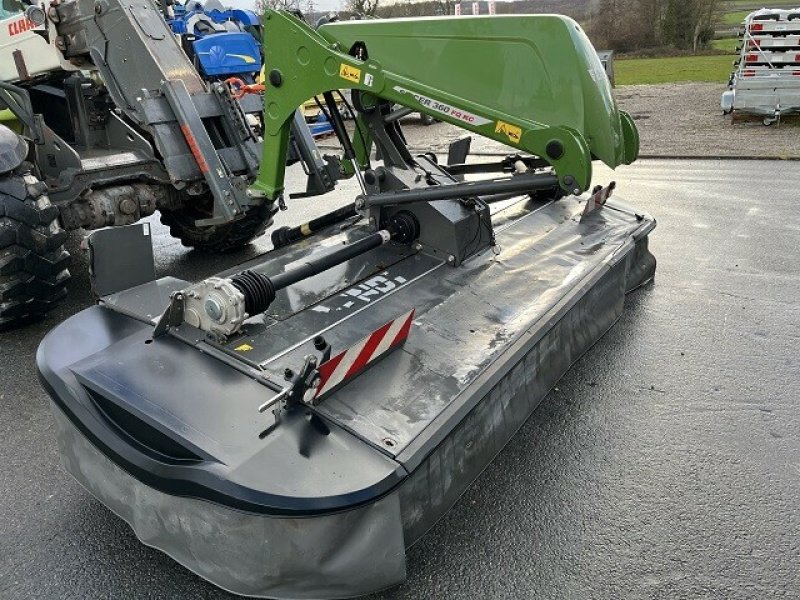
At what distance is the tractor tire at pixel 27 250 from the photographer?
401 cm

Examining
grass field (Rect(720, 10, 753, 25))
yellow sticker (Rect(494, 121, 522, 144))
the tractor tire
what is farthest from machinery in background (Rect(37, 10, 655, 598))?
grass field (Rect(720, 10, 753, 25))

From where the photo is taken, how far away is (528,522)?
8.57 feet

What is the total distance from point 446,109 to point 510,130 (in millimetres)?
316

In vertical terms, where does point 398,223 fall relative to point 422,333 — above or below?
above

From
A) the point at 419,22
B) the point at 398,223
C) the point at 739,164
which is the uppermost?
the point at 419,22

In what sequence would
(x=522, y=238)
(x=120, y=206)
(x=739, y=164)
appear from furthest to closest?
(x=739, y=164), (x=120, y=206), (x=522, y=238)

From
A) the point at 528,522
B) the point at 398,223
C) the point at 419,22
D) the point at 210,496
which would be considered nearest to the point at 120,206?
the point at 398,223

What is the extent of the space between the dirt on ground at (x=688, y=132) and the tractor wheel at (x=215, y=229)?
161 inches

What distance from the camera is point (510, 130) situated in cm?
296

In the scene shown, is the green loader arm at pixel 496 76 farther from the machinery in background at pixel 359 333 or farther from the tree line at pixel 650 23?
the tree line at pixel 650 23

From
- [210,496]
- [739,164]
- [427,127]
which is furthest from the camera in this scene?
[427,127]

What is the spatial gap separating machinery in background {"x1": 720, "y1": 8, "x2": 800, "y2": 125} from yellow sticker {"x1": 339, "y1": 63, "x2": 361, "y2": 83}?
35.6 ft

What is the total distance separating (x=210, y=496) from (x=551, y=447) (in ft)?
5.25

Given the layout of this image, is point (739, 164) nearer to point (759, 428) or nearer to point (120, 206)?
point (759, 428)
